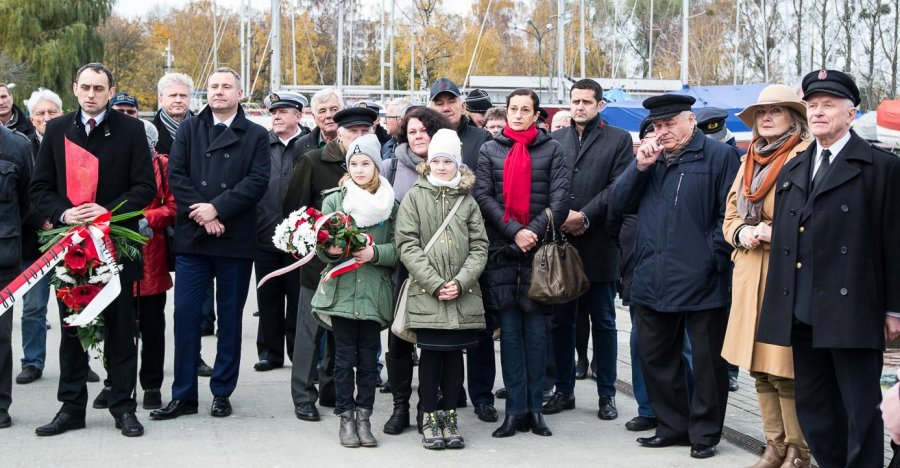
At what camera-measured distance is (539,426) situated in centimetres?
725

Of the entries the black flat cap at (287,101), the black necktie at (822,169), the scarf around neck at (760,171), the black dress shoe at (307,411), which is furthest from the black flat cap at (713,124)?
A: the black dress shoe at (307,411)

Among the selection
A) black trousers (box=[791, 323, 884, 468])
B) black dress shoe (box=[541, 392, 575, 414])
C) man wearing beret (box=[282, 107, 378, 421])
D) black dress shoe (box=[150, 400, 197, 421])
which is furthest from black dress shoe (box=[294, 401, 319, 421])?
black trousers (box=[791, 323, 884, 468])

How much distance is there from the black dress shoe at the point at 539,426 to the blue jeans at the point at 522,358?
37 millimetres

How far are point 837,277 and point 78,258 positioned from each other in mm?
4492

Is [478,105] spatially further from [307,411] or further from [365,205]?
[307,411]

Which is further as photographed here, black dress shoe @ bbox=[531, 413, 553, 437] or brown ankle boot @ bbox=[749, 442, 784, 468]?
black dress shoe @ bbox=[531, 413, 553, 437]

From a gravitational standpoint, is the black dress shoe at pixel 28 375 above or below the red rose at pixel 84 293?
below

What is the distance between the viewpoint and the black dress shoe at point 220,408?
24.8ft

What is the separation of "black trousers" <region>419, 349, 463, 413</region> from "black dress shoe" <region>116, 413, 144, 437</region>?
1.82 meters

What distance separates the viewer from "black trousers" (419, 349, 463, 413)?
696 cm

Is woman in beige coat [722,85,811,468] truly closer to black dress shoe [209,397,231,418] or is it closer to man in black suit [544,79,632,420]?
man in black suit [544,79,632,420]

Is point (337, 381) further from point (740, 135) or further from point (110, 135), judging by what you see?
point (740, 135)

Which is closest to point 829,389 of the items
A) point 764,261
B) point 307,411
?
point 764,261

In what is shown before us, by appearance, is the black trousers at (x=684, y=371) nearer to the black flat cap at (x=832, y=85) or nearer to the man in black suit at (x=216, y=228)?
the black flat cap at (x=832, y=85)
